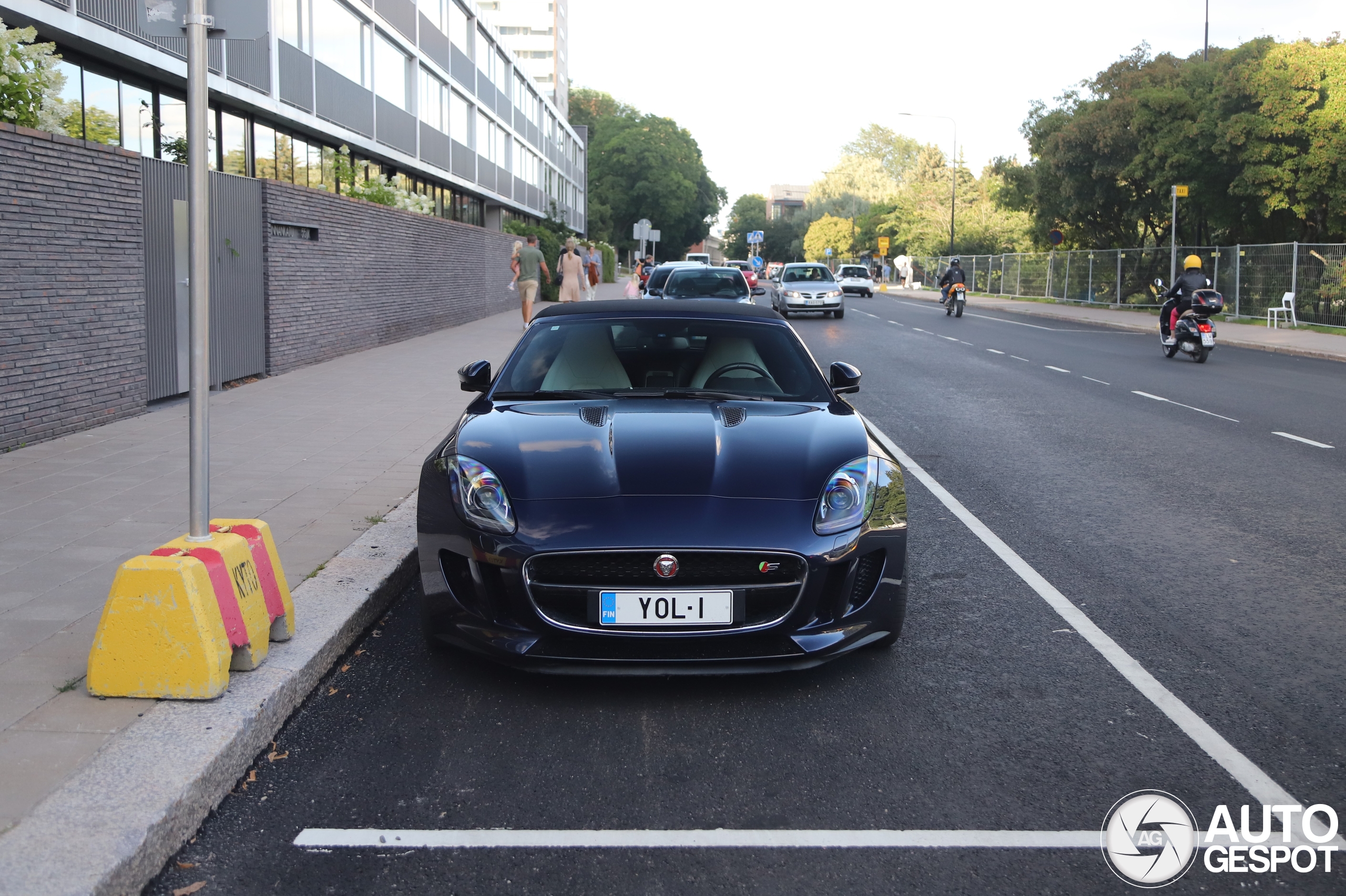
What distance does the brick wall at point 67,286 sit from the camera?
28.0 feet

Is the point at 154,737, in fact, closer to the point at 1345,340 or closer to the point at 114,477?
the point at 114,477

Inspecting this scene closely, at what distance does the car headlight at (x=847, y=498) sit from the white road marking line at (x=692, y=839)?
1202 mm

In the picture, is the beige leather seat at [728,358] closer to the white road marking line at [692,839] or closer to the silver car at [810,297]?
the white road marking line at [692,839]

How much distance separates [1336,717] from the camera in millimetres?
3988

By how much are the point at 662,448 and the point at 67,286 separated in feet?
22.6

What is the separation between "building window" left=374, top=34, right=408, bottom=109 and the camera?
27594 mm

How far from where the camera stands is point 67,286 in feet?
30.5

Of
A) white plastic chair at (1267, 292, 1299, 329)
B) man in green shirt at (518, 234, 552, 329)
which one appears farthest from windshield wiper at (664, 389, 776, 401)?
white plastic chair at (1267, 292, 1299, 329)

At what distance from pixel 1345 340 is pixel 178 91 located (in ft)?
76.6

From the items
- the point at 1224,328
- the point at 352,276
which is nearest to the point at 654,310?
the point at 352,276

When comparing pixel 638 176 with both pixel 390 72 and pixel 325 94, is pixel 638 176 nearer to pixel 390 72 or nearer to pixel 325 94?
pixel 390 72

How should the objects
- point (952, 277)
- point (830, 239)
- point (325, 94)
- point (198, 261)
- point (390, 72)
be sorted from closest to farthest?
point (198, 261) → point (325, 94) → point (390, 72) → point (952, 277) → point (830, 239)

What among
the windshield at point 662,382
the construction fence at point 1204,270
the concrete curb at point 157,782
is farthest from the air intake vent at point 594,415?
the construction fence at point 1204,270

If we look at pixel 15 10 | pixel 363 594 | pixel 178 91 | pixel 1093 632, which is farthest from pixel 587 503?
pixel 178 91
